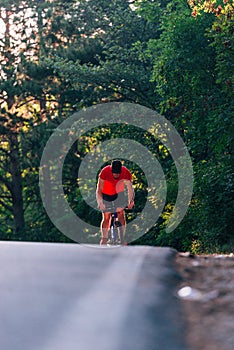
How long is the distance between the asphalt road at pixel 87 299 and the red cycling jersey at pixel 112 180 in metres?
4.80

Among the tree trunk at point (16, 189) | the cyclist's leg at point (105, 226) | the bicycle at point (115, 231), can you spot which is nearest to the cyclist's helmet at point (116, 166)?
the bicycle at point (115, 231)

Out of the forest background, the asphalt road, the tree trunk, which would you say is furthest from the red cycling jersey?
the tree trunk

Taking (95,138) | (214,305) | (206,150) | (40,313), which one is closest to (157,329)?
(40,313)

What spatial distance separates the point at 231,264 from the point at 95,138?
27.2 meters

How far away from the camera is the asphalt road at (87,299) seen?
3.04 metres

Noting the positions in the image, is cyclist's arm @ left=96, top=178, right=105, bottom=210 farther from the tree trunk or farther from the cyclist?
the tree trunk

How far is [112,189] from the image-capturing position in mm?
10281

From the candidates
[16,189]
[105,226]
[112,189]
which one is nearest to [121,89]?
[16,189]

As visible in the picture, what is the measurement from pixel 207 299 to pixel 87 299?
28.6 inches

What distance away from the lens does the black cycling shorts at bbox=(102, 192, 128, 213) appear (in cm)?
1040

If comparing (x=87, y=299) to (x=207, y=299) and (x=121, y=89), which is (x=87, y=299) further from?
(x=121, y=89)

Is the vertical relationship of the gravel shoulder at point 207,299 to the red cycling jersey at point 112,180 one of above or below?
below

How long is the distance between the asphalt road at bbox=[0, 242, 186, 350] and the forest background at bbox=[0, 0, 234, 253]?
9.44m

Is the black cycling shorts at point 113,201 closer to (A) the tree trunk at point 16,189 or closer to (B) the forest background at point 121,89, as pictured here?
(B) the forest background at point 121,89
